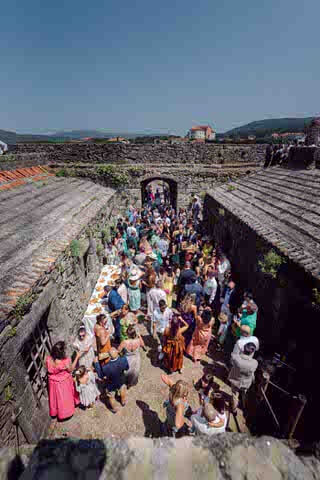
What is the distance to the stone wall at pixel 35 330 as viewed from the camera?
3.13 m

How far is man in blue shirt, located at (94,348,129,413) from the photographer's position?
4.27 meters

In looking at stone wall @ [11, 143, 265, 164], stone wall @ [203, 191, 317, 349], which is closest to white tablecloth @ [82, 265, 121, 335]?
stone wall @ [203, 191, 317, 349]

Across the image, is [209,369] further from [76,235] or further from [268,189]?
[268,189]

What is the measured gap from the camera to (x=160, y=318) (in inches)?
228

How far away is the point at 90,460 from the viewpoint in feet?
4.30

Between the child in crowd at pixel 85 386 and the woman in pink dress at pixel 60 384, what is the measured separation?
0.45ft

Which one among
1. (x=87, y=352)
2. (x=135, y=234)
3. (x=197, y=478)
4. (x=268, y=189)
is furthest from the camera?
(x=135, y=234)

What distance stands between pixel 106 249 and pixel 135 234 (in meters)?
1.83

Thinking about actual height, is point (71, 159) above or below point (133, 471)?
above

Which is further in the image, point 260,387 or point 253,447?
A: point 260,387

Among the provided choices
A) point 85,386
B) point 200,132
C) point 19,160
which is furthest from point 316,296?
point 200,132

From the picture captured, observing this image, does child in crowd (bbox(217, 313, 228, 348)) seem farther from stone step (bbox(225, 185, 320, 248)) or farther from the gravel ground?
stone step (bbox(225, 185, 320, 248))

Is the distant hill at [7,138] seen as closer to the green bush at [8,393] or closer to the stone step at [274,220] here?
the stone step at [274,220]

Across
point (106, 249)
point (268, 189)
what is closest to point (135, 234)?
point (106, 249)
